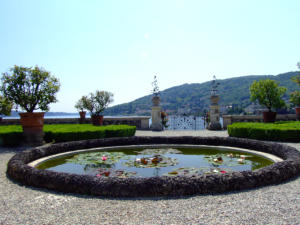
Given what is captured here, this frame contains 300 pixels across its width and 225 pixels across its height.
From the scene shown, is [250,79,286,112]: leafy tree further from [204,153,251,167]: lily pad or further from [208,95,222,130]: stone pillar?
[204,153,251,167]: lily pad

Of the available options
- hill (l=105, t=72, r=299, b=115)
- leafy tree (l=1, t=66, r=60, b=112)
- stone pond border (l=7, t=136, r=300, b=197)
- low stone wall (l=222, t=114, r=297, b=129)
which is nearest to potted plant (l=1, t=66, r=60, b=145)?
leafy tree (l=1, t=66, r=60, b=112)

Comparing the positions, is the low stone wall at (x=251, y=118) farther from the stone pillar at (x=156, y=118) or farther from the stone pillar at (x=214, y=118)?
the stone pillar at (x=156, y=118)

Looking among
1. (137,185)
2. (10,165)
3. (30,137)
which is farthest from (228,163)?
(30,137)

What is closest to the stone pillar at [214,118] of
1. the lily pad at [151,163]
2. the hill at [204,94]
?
the lily pad at [151,163]

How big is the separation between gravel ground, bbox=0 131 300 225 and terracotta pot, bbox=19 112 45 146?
20.5 ft

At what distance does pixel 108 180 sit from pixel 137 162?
264 cm

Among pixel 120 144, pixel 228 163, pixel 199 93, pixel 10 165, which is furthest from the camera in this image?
pixel 199 93

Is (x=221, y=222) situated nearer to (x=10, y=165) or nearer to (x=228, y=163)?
(x=228, y=163)

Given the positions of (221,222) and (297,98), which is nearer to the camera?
(221,222)

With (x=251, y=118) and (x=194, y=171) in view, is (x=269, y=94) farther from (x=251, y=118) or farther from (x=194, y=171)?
(x=194, y=171)

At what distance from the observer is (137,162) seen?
7.16 meters

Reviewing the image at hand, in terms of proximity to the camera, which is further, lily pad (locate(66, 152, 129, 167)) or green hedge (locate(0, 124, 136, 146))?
green hedge (locate(0, 124, 136, 146))

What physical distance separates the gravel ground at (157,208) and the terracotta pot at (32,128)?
20.5 feet

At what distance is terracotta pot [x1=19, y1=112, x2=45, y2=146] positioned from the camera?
10.5 meters
